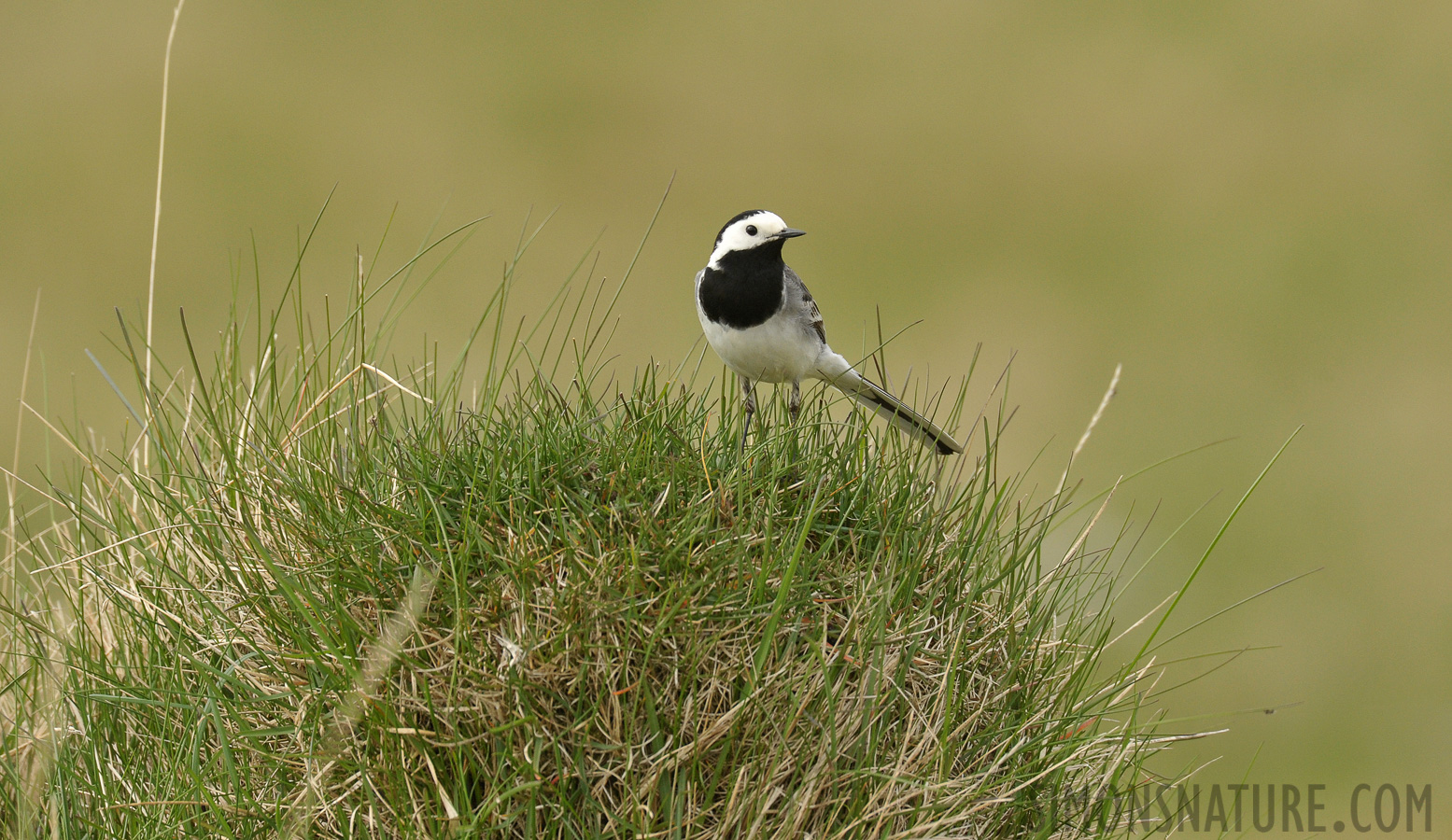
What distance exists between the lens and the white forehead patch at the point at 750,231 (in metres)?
3.22

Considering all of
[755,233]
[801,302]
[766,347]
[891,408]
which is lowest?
[891,408]

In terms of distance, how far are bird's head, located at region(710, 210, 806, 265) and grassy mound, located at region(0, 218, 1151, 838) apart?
1304 millimetres

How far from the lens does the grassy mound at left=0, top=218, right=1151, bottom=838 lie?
149 cm

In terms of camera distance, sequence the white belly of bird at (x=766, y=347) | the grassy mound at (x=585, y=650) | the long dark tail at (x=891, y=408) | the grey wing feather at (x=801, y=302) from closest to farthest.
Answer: the grassy mound at (x=585, y=650)
the long dark tail at (x=891, y=408)
the white belly of bird at (x=766, y=347)
the grey wing feather at (x=801, y=302)

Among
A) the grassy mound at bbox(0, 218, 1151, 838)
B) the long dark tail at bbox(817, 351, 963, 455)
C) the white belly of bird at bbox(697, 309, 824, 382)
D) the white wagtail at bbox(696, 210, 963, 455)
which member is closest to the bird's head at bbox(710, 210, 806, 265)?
the white wagtail at bbox(696, 210, 963, 455)

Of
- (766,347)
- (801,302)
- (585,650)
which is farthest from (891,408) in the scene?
(585,650)

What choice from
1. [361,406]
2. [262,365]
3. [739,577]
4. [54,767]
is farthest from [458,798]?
[262,365]

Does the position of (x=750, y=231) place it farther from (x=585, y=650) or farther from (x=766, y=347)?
(x=585, y=650)

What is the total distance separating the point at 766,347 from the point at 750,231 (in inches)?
13.3

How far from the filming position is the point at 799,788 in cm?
149

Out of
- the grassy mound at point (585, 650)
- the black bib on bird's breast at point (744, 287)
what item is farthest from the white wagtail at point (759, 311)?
the grassy mound at point (585, 650)

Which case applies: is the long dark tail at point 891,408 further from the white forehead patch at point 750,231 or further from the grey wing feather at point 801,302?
the white forehead patch at point 750,231

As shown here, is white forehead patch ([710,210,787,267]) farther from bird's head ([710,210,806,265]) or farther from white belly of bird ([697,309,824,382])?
white belly of bird ([697,309,824,382])

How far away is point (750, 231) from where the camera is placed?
128 inches
